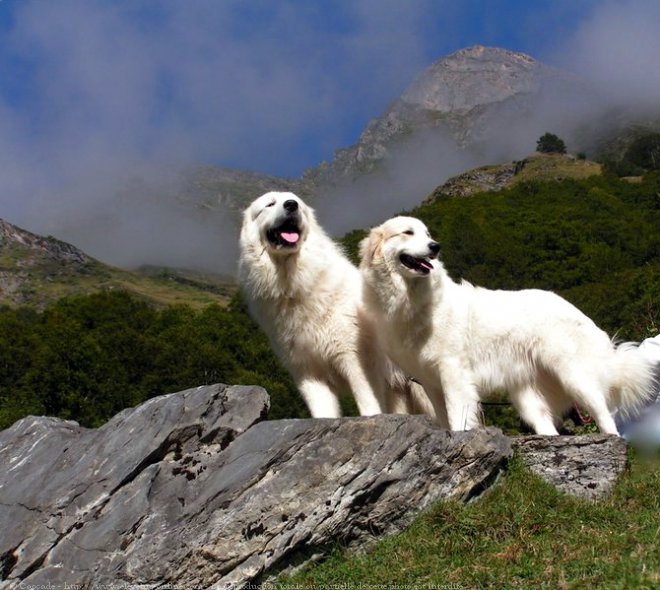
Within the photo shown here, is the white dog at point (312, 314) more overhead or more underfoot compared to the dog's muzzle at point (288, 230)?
more underfoot

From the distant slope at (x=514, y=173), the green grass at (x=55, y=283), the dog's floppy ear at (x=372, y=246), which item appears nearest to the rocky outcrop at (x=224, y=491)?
the dog's floppy ear at (x=372, y=246)

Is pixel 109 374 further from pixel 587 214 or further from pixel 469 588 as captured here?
pixel 587 214

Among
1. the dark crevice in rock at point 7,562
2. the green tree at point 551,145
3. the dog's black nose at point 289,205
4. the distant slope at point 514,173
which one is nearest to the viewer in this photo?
the dark crevice in rock at point 7,562

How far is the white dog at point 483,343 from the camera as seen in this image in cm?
815

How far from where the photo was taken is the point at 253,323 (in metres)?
54.0

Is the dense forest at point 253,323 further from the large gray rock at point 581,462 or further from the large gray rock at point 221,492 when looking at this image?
the large gray rock at point 221,492

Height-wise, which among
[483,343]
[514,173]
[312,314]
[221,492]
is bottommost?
[221,492]

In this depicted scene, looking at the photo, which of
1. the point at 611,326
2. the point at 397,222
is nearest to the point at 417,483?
the point at 397,222

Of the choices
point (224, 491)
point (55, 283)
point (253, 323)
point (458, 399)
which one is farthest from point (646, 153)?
point (224, 491)

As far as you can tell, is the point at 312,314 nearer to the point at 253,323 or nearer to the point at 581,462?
the point at 581,462

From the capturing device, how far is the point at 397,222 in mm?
8500

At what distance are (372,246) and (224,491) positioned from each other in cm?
324

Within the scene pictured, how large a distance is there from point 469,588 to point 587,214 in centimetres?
7922

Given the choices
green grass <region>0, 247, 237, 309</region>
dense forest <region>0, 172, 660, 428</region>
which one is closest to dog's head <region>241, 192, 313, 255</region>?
dense forest <region>0, 172, 660, 428</region>
